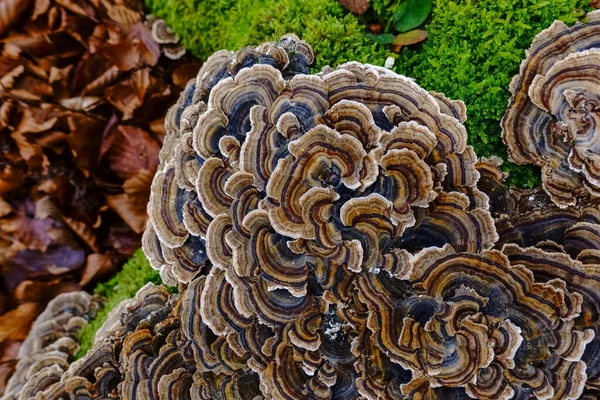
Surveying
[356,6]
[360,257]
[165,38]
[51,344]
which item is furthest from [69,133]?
[360,257]

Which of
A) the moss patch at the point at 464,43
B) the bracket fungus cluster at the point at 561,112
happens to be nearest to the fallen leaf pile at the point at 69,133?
the moss patch at the point at 464,43

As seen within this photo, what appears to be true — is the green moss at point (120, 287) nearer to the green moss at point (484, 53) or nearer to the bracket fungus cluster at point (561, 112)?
the green moss at point (484, 53)

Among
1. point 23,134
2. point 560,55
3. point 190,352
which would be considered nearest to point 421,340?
point 190,352

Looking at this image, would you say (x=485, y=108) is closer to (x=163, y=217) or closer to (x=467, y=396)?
(x=467, y=396)

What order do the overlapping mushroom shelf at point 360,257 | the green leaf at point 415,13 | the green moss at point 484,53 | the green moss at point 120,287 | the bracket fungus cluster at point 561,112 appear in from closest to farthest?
1. the overlapping mushroom shelf at point 360,257
2. the bracket fungus cluster at point 561,112
3. the green moss at point 484,53
4. the green leaf at point 415,13
5. the green moss at point 120,287

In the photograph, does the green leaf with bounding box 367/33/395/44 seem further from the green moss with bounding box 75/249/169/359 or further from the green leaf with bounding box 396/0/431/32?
the green moss with bounding box 75/249/169/359

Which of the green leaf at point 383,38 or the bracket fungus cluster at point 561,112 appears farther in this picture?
the green leaf at point 383,38

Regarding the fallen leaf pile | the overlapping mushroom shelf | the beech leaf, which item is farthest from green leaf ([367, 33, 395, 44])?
the fallen leaf pile
